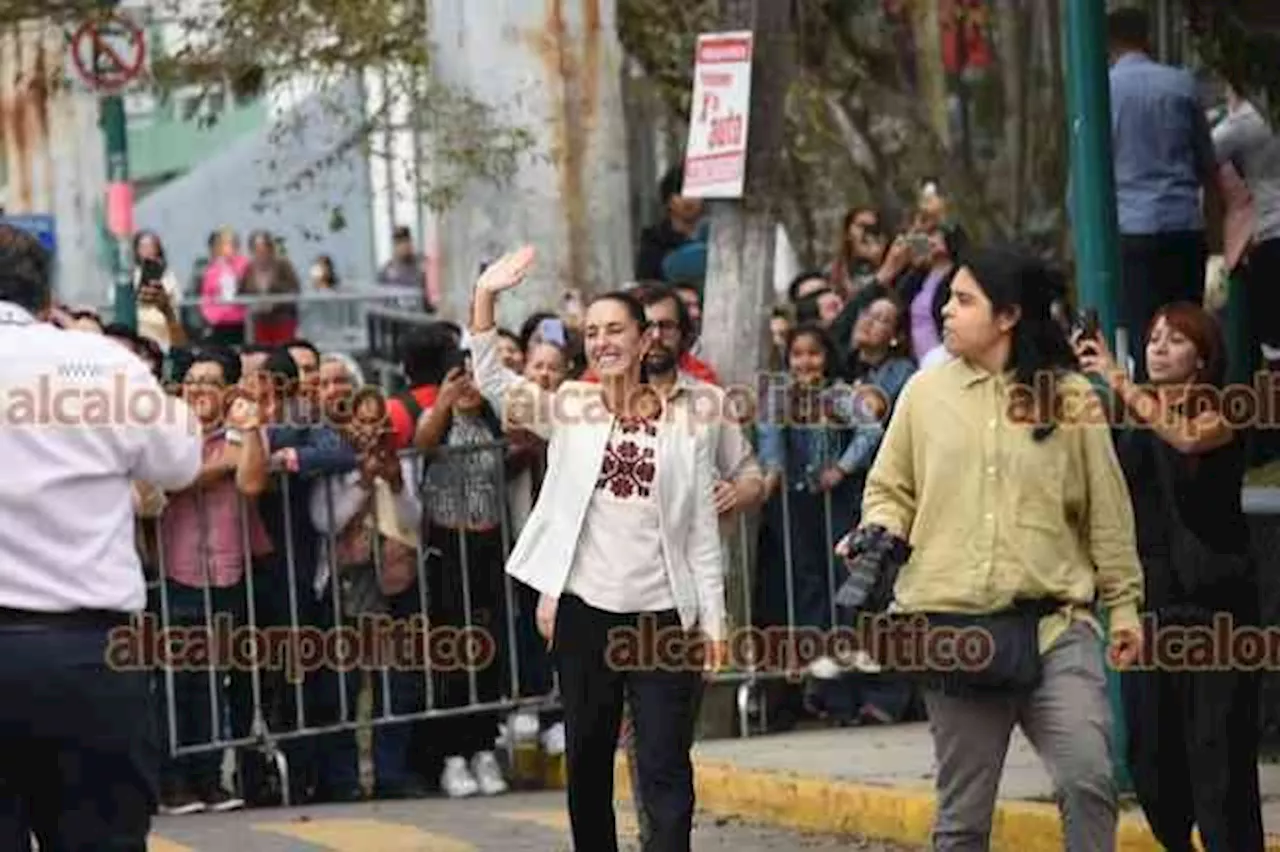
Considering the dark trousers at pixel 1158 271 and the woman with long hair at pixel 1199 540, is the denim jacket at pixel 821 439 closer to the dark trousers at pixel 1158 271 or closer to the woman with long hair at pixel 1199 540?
the dark trousers at pixel 1158 271

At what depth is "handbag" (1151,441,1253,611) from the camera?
11.5 meters

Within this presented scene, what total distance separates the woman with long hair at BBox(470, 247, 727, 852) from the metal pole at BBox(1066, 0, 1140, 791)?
1.90 metres

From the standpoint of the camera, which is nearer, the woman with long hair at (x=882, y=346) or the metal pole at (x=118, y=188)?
the woman with long hair at (x=882, y=346)

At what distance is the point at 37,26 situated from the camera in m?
23.7

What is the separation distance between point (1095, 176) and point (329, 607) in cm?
Answer: 455

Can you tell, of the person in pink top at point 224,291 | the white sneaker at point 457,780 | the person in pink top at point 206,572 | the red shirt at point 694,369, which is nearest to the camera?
the red shirt at point 694,369

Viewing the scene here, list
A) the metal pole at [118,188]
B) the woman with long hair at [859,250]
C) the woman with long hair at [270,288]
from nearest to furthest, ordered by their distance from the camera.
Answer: the woman with long hair at [859,250] < the metal pole at [118,188] < the woman with long hair at [270,288]

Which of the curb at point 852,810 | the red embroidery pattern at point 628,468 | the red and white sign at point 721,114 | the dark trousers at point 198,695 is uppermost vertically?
the red and white sign at point 721,114

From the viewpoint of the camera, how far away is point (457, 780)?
16.6 m

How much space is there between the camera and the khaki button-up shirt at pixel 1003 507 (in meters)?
10.3

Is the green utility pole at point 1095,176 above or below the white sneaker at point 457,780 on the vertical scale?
above

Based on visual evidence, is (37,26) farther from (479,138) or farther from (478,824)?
(478,824)

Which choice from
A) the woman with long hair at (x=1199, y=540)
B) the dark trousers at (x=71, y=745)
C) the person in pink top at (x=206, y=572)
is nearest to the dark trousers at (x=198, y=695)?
the person in pink top at (x=206, y=572)

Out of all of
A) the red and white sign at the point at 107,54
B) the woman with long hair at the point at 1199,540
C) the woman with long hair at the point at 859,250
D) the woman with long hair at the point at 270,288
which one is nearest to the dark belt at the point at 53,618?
the woman with long hair at the point at 1199,540
